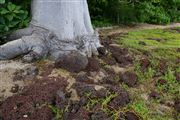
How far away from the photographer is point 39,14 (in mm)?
6574

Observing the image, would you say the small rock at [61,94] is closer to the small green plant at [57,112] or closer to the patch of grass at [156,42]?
the small green plant at [57,112]

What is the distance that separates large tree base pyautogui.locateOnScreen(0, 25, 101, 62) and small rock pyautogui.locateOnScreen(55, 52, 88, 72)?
0.26 meters

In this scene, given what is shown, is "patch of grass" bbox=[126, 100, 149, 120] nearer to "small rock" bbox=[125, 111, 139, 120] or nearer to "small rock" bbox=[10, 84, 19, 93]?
"small rock" bbox=[125, 111, 139, 120]

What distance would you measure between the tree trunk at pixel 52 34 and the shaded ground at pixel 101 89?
0.22 metres

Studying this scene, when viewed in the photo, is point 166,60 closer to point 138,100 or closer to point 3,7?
point 138,100

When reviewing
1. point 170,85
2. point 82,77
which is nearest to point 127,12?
point 170,85

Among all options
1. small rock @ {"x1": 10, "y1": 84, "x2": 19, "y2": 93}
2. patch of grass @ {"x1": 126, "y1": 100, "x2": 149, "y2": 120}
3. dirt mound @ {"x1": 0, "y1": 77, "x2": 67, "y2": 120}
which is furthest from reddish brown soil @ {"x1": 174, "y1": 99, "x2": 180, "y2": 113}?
small rock @ {"x1": 10, "y1": 84, "x2": 19, "y2": 93}

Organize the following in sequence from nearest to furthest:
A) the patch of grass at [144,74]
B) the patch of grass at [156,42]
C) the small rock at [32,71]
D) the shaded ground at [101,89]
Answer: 1. the shaded ground at [101,89]
2. the small rock at [32,71]
3. the patch of grass at [144,74]
4. the patch of grass at [156,42]

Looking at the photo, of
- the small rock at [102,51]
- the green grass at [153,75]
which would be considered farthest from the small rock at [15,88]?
the small rock at [102,51]

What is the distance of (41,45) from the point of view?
645 cm

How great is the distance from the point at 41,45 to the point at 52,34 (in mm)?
228

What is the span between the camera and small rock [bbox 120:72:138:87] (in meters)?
6.33

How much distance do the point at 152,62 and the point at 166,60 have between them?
1.32 ft

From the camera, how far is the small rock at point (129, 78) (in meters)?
6.33
